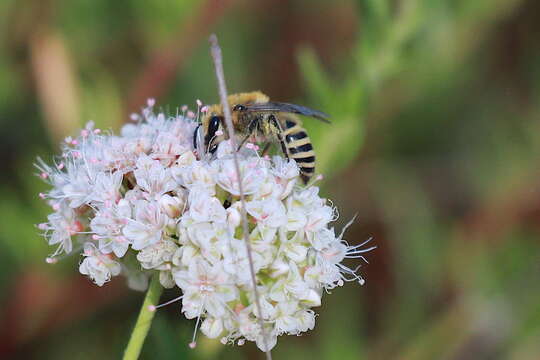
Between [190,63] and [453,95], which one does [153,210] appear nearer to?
[190,63]

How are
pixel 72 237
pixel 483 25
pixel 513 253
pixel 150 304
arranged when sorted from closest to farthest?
1. pixel 150 304
2. pixel 72 237
3. pixel 513 253
4. pixel 483 25

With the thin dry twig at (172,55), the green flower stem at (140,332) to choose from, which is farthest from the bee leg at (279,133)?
the thin dry twig at (172,55)

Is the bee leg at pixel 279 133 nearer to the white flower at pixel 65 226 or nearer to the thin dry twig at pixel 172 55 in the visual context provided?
the white flower at pixel 65 226

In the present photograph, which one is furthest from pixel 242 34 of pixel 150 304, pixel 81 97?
pixel 150 304

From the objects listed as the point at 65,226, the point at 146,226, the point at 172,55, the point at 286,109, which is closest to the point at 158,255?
the point at 146,226

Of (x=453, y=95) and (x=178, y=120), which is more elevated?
(x=453, y=95)

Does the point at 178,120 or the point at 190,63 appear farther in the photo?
the point at 190,63

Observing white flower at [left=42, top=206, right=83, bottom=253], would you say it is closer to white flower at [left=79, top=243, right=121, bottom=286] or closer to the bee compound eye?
white flower at [left=79, top=243, right=121, bottom=286]
